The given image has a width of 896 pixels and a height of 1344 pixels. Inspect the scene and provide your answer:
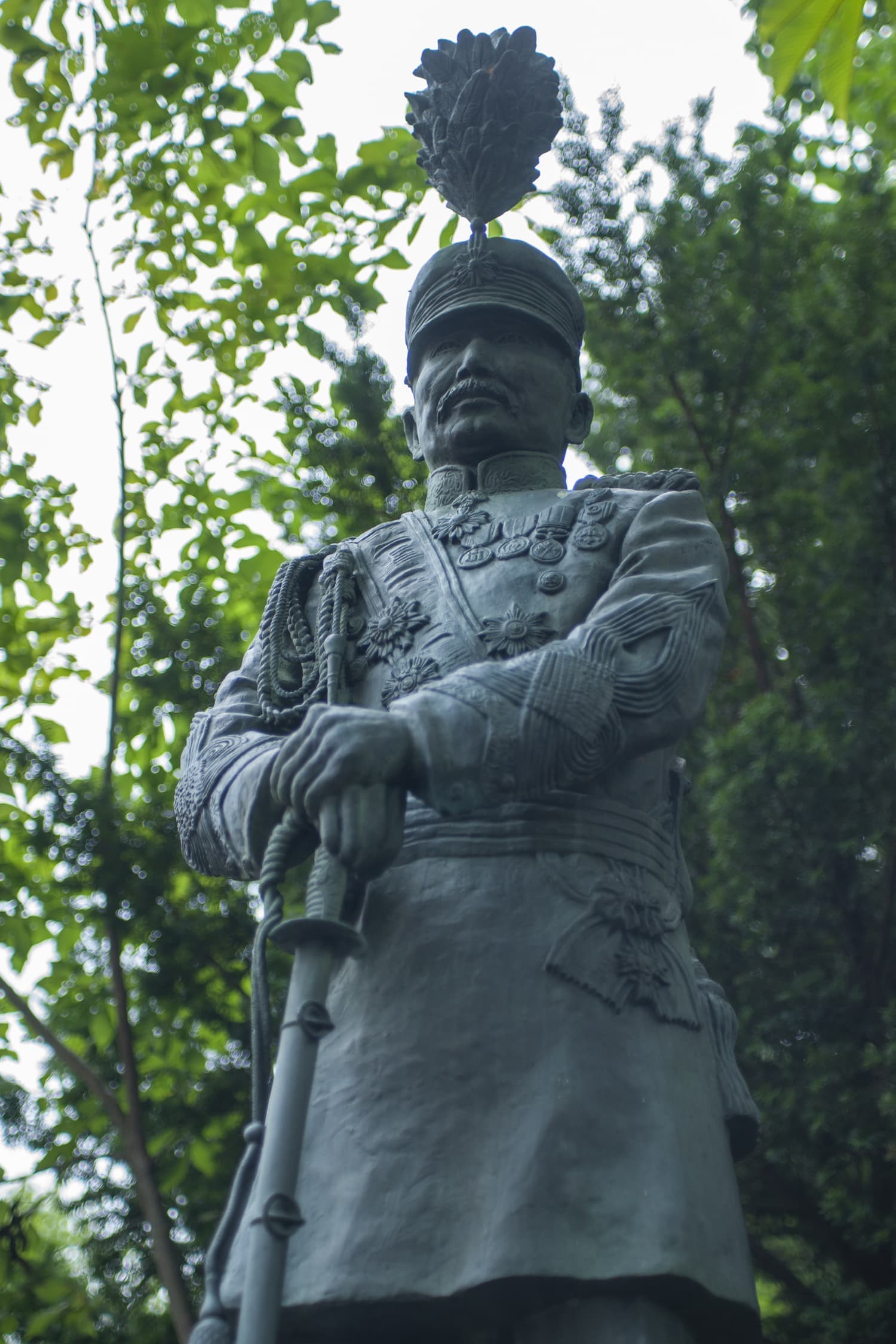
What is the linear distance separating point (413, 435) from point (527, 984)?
6.40ft

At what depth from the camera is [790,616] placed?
25.3 ft

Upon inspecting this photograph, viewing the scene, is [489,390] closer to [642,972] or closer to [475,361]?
[475,361]

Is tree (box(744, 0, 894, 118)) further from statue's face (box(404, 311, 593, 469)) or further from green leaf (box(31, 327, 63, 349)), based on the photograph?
green leaf (box(31, 327, 63, 349))

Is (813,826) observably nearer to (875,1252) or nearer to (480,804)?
(875,1252)

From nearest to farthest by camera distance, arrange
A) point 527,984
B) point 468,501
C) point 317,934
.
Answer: point 317,934 < point 527,984 < point 468,501

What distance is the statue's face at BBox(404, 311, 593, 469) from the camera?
4.02 m

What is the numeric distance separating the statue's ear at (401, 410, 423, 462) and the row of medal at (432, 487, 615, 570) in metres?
0.47

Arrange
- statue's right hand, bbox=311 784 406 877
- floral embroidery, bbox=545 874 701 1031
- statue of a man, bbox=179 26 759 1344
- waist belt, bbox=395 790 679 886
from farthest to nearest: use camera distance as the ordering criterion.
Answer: waist belt, bbox=395 790 679 886, floral embroidery, bbox=545 874 701 1031, statue's right hand, bbox=311 784 406 877, statue of a man, bbox=179 26 759 1344

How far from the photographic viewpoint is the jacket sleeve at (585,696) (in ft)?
9.49

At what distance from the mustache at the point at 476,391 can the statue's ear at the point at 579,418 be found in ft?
1.05

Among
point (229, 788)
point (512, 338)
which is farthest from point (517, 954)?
point (512, 338)

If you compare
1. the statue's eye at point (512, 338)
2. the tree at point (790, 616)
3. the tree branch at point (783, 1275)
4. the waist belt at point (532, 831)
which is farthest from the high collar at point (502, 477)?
the tree branch at point (783, 1275)

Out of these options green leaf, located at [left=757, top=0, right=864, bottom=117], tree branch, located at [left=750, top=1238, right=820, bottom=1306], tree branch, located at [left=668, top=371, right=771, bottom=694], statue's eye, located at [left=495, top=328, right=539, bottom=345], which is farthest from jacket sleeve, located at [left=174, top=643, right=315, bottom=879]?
tree branch, located at [left=668, top=371, right=771, bottom=694]

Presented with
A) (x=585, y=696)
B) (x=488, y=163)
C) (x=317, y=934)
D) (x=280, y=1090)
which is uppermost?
(x=488, y=163)
